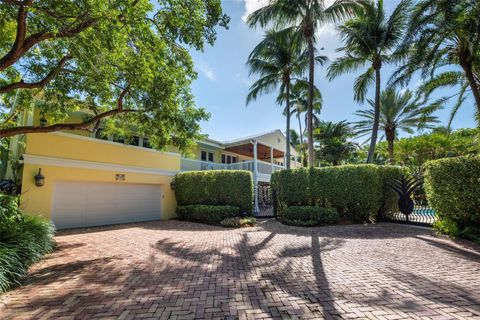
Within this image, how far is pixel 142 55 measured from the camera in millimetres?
6293

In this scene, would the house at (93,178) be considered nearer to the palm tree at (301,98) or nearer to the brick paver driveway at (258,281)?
the brick paver driveway at (258,281)

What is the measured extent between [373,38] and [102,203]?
59.8ft

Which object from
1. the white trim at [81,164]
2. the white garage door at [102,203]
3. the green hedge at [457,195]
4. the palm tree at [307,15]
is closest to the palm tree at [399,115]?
the palm tree at [307,15]

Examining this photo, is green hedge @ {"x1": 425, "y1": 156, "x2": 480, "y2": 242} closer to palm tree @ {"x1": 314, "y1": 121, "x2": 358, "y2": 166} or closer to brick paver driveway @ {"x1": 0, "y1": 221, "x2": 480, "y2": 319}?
brick paver driveway @ {"x1": 0, "y1": 221, "x2": 480, "y2": 319}

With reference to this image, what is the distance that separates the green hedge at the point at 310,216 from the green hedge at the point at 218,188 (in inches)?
97.6

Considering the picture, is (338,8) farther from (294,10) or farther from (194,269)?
(194,269)

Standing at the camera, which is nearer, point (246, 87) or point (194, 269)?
point (194, 269)

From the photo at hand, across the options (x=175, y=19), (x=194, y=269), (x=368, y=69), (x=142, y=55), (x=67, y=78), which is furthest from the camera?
(x=368, y=69)

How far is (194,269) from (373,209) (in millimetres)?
8603

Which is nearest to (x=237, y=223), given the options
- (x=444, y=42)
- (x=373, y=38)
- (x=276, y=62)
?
(x=276, y=62)

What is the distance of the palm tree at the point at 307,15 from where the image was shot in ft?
42.2

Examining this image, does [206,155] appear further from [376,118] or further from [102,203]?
[376,118]

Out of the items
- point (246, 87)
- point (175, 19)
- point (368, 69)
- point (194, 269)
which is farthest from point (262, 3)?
point (194, 269)

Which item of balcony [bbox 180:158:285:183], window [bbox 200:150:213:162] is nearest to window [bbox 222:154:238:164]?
window [bbox 200:150:213:162]
